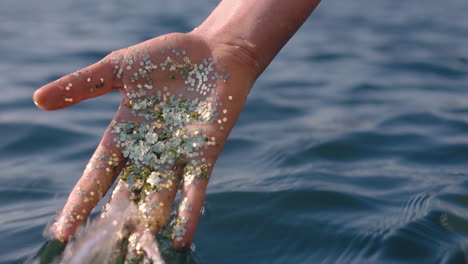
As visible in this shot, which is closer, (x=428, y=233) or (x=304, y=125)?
(x=428, y=233)

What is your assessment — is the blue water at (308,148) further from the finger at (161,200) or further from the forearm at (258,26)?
the forearm at (258,26)

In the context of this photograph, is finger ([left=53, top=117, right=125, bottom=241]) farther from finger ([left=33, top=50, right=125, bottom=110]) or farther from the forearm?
the forearm

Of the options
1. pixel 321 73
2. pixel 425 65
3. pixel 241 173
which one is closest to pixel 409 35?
pixel 425 65

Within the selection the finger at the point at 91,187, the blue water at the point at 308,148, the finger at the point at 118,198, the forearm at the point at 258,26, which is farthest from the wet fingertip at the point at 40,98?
the forearm at the point at 258,26

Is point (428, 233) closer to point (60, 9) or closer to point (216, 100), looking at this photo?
point (216, 100)

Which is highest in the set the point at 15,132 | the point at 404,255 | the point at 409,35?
the point at 409,35
